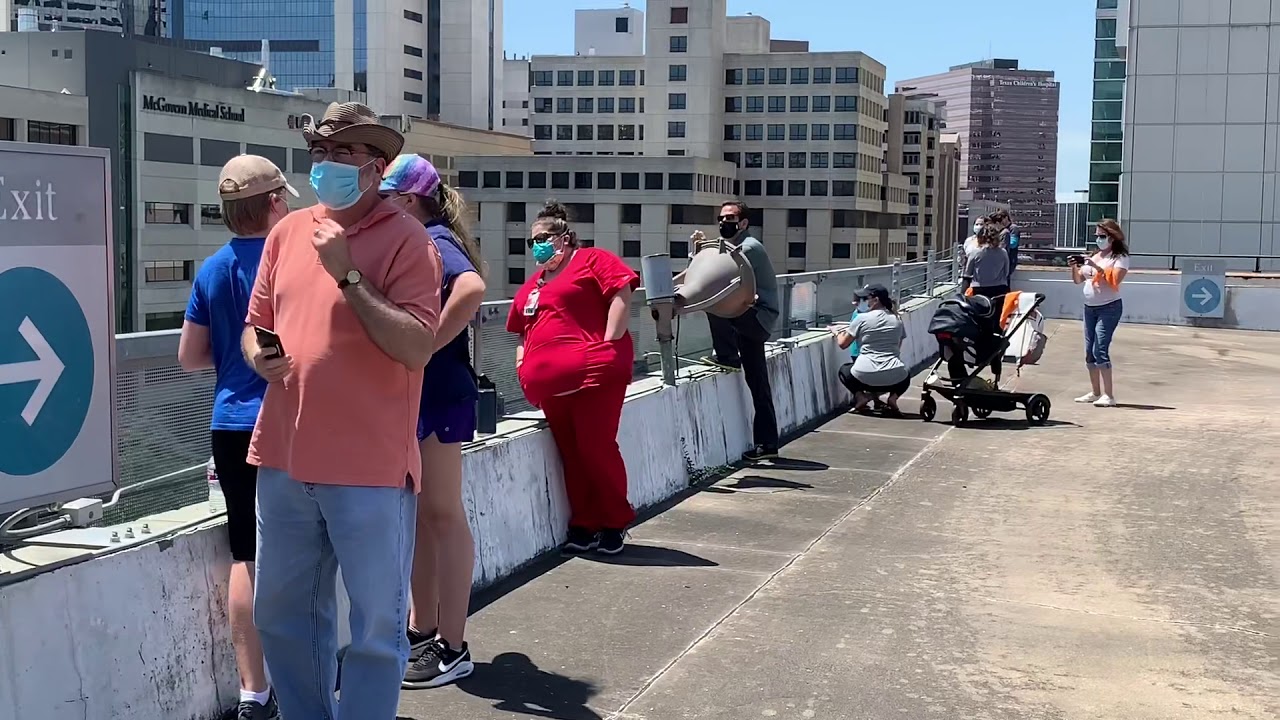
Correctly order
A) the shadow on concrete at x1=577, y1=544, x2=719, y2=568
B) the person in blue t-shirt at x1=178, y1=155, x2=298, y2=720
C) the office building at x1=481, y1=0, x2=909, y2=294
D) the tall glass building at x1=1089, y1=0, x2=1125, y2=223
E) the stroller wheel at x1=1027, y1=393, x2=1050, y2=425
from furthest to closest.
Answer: the office building at x1=481, y1=0, x2=909, y2=294, the tall glass building at x1=1089, y1=0, x2=1125, y2=223, the stroller wheel at x1=1027, y1=393, x2=1050, y2=425, the shadow on concrete at x1=577, y1=544, x2=719, y2=568, the person in blue t-shirt at x1=178, y1=155, x2=298, y2=720

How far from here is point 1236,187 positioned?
51750 millimetres

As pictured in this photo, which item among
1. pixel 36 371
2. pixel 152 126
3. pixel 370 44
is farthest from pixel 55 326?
pixel 370 44

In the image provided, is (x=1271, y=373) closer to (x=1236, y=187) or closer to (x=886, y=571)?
(x=886, y=571)

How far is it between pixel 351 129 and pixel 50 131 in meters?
108

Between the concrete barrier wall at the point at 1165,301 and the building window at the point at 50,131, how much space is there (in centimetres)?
8536

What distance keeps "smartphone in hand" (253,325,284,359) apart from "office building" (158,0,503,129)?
16989 cm

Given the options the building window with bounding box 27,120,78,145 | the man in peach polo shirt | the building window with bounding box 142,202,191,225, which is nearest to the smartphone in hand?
the man in peach polo shirt

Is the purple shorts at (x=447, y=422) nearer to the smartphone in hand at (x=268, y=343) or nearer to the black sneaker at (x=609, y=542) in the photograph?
the smartphone in hand at (x=268, y=343)

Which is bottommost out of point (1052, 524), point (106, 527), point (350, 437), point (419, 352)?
point (1052, 524)

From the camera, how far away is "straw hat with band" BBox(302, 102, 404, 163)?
4066 millimetres

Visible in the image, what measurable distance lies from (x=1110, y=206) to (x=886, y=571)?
57839 millimetres

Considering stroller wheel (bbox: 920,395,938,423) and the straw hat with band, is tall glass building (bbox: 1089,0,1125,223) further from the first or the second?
the straw hat with band

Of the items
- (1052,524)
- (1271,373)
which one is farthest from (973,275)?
(1052,524)

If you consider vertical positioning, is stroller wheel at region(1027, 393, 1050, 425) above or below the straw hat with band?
below
